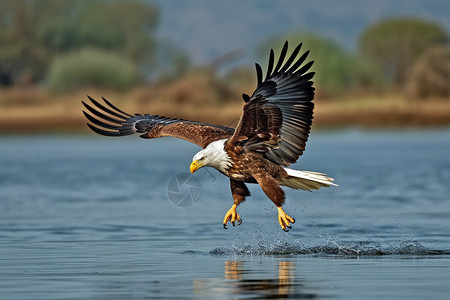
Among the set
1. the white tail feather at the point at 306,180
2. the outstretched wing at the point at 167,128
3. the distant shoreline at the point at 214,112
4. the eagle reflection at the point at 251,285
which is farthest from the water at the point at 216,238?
the distant shoreline at the point at 214,112

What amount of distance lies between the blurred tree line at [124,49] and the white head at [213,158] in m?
36.8

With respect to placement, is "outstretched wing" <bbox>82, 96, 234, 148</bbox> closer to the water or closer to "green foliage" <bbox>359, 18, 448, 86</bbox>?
the water

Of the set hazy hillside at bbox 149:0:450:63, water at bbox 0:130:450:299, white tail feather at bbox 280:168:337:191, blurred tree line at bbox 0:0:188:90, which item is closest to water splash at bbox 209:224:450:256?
water at bbox 0:130:450:299

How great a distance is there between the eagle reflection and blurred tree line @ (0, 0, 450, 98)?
38.7 metres

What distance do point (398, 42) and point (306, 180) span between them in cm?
6705

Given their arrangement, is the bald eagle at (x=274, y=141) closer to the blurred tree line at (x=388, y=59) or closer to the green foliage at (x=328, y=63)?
the blurred tree line at (x=388, y=59)

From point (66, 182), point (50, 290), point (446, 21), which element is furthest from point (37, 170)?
point (446, 21)

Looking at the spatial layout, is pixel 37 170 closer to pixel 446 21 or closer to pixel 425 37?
pixel 425 37

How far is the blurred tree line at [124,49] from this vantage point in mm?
57125

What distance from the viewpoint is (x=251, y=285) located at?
9.20 m

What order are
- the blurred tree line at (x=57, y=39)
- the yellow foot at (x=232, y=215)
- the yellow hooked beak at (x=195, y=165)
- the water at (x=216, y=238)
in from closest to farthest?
the water at (x=216, y=238) < the yellow hooked beak at (x=195, y=165) < the yellow foot at (x=232, y=215) < the blurred tree line at (x=57, y=39)

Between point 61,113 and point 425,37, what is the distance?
35492 mm

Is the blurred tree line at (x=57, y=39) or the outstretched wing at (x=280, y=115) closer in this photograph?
the outstretched wing at (x=280, y=115)

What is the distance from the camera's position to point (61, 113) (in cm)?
4628
